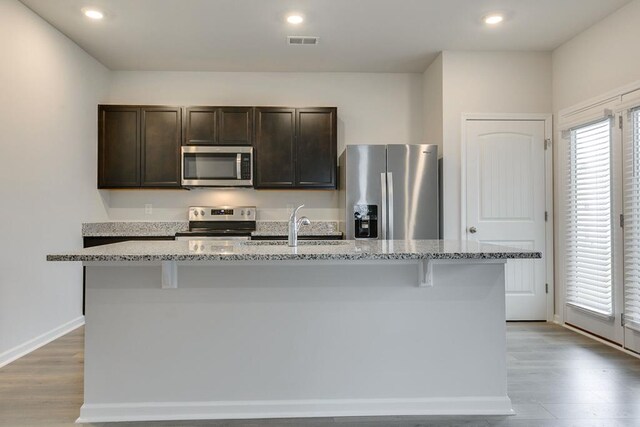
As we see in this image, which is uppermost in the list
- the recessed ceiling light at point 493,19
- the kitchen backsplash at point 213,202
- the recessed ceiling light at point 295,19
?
the recessed ceiling light at point 295,19

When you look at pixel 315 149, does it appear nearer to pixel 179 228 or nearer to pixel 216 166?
pixel 216 166

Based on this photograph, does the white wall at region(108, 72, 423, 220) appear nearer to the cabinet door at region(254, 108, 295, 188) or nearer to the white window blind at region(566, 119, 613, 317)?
the cabinet door at region(254, 108, 295, 188)

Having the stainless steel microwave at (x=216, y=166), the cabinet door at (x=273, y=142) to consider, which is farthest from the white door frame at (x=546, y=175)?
the stainless steel microwave at (x=216, y=166)

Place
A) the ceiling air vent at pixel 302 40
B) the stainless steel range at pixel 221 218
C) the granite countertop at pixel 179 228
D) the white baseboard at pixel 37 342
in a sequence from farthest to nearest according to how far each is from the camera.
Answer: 1. the stainless steel range at pixel 221 218
2. the granite countertop at pixel 179 228
3. the ceiling air vent at pixel 302 40
4. the white baseboard at pixel 37 342

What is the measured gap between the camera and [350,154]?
3.93 meters

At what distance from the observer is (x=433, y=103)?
14.5 feet

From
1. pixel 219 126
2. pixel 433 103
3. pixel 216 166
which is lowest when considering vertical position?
pixel 216 166

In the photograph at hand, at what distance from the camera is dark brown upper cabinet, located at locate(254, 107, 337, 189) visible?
14.5ft

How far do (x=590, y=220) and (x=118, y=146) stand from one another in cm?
460

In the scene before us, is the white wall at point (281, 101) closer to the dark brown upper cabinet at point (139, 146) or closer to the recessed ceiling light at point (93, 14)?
the dark brown upper cabinet at point (139, 146)

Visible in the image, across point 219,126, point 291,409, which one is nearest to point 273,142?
point 219,126

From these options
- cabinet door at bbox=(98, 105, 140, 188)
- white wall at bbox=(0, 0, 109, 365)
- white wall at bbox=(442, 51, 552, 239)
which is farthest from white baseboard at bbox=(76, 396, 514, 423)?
cabinet door at bbox=(98, 105, 140, 188)

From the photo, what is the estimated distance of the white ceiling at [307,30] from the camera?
3209 mm

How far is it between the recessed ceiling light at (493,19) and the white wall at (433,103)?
72cm
